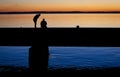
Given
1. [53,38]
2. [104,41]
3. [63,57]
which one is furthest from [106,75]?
[63,57]

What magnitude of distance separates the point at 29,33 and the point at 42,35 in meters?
1.33

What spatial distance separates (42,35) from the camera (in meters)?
9.71

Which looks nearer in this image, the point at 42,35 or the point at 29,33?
the point at 42,35

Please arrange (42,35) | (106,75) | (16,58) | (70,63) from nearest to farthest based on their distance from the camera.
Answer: (42,35)
(106,75)
(70,63)
(16,58)

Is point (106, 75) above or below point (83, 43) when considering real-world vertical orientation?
below

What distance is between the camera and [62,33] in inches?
439

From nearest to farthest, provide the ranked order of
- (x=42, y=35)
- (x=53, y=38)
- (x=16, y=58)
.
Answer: (x=42, y=35)
(x=53, y=38)
(x=16, y=58)

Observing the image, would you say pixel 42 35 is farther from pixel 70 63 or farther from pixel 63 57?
pixel 63 57

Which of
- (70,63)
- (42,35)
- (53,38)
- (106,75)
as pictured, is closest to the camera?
(42,35)

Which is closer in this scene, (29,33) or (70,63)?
(29,33)

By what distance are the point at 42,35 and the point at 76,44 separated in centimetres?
189

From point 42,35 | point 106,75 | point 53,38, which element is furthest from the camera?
point 106,75

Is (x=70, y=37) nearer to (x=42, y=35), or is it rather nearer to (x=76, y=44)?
(x=76, y=44)

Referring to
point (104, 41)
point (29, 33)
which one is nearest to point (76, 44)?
point (104, 41)
